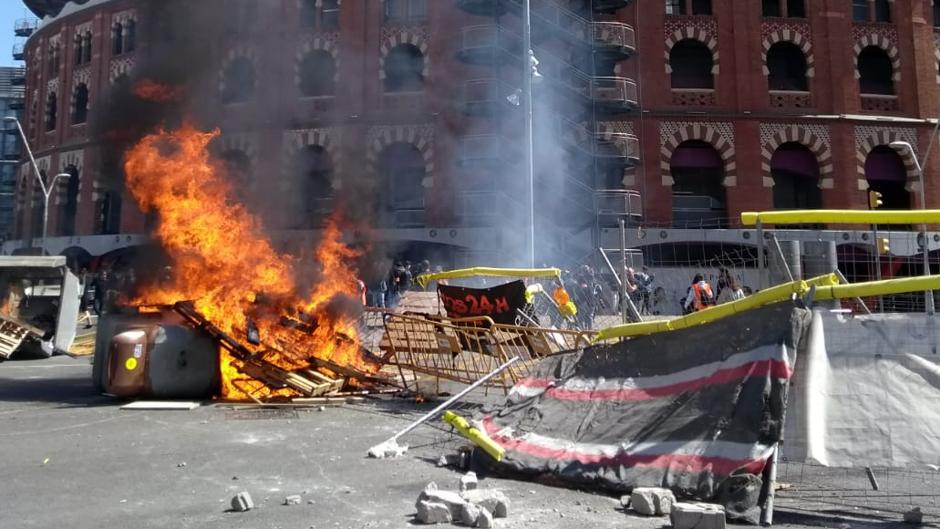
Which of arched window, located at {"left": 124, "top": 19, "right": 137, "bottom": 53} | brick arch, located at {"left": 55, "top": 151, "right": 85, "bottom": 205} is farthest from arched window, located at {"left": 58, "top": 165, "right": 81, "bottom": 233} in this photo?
arched window, located at {"left": 124, "top": 19, "right": 137, "bottom": 53}

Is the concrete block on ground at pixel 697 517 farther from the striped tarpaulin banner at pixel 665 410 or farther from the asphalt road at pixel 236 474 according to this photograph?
the striped tarpaulin banner at pixel 665 410

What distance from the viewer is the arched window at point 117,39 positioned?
3033 centimetres

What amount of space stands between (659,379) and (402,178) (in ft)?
71.6

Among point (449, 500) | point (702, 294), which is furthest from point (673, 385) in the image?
point (702, 294)

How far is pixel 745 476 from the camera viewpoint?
13.7ft

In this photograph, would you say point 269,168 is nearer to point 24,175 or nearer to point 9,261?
point 9,261

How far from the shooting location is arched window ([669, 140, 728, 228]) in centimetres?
2503

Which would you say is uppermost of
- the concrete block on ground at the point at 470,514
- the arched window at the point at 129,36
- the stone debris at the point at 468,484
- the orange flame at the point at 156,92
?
the arched window at the point at 129,36

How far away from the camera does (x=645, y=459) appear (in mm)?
4742

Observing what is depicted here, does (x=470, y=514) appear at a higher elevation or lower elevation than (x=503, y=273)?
lower

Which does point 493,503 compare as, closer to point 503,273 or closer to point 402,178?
point 503,273

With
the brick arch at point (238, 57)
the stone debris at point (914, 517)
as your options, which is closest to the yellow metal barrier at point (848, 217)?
the stone debris at point (914, 517)

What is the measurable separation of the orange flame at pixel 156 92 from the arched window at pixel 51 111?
27.1 metres

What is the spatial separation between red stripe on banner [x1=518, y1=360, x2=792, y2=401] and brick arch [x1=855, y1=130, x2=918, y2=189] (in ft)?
79.2
